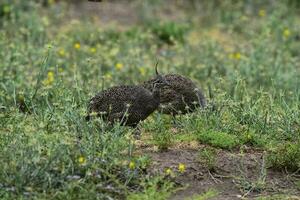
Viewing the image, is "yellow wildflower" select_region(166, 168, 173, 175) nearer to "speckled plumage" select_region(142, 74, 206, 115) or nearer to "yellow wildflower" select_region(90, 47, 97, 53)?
"speckled plumage" select_region(142, 74, 206, 115)

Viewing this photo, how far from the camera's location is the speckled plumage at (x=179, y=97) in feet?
23.1

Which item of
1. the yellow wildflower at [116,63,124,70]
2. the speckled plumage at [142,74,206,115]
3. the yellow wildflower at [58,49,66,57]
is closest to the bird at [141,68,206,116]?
the speckled plumage at [142,74,206,115]

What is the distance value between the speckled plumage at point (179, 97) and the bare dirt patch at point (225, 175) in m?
0.79

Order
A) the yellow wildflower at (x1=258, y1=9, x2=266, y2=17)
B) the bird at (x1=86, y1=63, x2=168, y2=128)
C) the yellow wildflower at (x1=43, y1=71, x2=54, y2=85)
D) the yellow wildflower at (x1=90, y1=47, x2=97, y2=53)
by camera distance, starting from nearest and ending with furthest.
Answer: the bird at (x1=86, y1=63, x2=168, y2=128), the yellow wildflower at (x1=43, y1=71, x2=54, y2=85), the yellow wildflower at (x1=90, y1=47, x2=97, y2=53), the yellow wildflower at (x1=258, y1=9, x2=266, y2=17)

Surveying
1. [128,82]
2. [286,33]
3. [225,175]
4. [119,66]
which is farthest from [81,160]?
[286,33]

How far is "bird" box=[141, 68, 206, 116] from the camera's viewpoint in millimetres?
7035

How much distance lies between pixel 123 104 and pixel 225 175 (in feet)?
3.24

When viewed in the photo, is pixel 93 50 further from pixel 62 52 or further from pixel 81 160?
pixel 81 160

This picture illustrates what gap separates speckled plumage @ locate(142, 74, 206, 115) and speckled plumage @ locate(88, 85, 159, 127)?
626 mm

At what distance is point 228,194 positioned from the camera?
569 centimetres

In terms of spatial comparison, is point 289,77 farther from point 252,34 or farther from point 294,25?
point 294,25

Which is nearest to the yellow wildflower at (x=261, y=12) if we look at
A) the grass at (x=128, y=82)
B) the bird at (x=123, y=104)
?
the grass at (x=128, y=82)

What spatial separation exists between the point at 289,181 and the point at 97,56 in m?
3.98

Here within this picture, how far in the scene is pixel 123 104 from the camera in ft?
20.5
